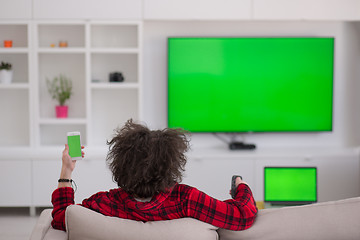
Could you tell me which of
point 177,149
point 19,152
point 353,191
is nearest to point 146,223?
point 177,149

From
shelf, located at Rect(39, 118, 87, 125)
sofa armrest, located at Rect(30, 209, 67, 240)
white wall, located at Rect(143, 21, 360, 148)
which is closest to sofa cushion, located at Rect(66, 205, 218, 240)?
sofa armrest, located at Rect(30, 209, 67, 240)

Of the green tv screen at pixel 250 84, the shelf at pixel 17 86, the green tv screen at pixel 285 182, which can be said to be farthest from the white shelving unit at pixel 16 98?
the green tv screen at pixel 285 182

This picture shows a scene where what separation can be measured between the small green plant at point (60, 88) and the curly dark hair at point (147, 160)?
3.17 m

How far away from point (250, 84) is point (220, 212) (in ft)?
10.8

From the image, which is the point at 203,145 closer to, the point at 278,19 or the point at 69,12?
the point at 278,19

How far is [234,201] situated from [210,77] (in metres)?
3.15

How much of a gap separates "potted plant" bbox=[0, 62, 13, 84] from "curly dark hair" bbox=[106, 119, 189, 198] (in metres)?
3.27

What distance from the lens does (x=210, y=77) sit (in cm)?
461

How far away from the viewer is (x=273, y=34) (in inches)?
186

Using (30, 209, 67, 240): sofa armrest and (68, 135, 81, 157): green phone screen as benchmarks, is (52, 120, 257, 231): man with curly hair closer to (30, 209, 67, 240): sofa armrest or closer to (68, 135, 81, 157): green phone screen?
(30, 209, 67, 240): sofa armrest

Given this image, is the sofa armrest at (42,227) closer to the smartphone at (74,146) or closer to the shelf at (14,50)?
the smartphone at (74,146)

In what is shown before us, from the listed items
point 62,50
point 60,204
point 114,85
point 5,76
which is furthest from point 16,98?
point 60,204

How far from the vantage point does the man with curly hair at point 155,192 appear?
145 cm

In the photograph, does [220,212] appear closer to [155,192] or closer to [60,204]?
[155,192]
